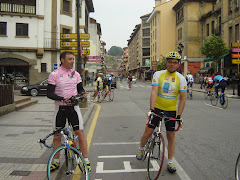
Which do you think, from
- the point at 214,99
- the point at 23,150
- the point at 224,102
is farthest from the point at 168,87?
the point at 214,99

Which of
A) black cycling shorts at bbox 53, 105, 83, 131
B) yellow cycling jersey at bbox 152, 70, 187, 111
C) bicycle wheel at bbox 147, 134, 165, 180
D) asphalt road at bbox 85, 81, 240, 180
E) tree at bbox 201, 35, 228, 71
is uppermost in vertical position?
tree at bbox 201, 35, 228, 71

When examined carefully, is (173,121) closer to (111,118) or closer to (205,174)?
(205,174)

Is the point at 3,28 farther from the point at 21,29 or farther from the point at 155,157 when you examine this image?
the point at 155,157

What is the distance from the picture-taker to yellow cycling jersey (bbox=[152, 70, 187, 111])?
411cm

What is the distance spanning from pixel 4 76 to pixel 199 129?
23.2 metres

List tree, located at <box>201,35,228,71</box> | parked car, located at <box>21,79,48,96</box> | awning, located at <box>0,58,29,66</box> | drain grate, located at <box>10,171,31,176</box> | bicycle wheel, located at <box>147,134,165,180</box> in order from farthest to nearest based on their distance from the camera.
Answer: tree, located at <box>201,35,228,71</box>, awning, located at <box>0,58,29,66</box>, parked car, located at <box>21,79,48,96</box>, drain grate, located at <box>10,171,31,176</box>, bicycle wheel, located at <box>147,134,165,180</box>

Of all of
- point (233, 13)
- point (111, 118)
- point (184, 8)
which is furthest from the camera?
point (184, 8)

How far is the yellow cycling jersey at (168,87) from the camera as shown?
4105 millimetres

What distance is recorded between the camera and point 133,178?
4.01m

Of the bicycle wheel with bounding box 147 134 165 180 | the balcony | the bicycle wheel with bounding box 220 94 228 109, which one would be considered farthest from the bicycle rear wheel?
the balcony

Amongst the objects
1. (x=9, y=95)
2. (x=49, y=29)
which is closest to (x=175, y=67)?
(x=9, y=95)

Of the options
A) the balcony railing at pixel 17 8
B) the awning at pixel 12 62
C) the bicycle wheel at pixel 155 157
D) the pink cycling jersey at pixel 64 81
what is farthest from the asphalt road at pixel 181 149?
the balcony railing at pixel 17 8

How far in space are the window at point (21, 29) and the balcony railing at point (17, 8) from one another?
1361 millimetres

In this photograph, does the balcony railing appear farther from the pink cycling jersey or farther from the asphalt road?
the pink cycling jersey
